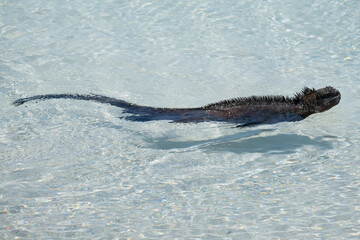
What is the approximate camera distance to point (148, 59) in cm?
763

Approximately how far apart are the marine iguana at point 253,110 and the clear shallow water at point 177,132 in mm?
134

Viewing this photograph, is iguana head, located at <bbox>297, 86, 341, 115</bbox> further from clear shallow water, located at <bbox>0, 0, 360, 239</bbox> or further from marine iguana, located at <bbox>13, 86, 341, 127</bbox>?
clear shallow water, located at <bbox>0, 0, 360, 239</bbox>

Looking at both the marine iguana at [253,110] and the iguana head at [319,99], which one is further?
the iguana head at [319,99]

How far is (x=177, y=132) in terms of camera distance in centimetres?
529

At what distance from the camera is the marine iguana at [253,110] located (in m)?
5.17

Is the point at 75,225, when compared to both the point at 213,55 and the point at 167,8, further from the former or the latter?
the point at 167,8

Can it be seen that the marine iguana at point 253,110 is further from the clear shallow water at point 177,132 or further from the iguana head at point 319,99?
the clear shallow water at point 177,132

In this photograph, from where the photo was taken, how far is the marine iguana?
5172 millimetres

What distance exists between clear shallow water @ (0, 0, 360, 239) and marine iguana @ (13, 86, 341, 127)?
0.44ft

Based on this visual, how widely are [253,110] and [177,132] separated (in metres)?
0.87

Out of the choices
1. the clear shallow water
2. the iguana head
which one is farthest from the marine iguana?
the clear shallow water

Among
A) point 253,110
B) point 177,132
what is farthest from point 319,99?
point 177,132

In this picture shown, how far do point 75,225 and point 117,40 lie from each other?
4.95m

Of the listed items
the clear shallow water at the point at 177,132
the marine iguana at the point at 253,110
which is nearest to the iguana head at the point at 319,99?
the marine iguana at the point at 253,110
